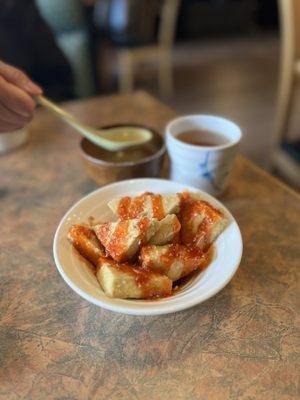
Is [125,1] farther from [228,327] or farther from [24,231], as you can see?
[228,327]

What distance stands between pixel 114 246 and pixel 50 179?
367 mm

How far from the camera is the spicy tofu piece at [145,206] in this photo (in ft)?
1.99

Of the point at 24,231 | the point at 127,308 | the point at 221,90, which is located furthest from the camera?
the point at 221,90

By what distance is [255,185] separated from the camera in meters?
0.84

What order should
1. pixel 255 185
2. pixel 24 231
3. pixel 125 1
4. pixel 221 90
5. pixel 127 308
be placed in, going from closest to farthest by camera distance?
pixel 127 308 → pixel 24 231 → pixel 255 185 → pixel 125 1 → pixel 221 90

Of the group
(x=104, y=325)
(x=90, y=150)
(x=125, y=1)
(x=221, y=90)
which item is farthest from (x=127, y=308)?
(x=221, y=90)

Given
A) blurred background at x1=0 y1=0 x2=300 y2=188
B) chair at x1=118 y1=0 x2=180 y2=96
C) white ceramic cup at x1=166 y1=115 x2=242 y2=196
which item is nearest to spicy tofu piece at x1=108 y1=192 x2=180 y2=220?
white ceramic cup at x1=166 y1=115 x2=242 y2=196

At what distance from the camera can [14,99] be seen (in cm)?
74

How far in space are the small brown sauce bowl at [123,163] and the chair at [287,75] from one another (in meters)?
0.68

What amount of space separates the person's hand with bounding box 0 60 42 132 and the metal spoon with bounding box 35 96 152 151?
39 mm

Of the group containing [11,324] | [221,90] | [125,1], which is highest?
[125,1]

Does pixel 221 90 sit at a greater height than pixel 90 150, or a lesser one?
lesser

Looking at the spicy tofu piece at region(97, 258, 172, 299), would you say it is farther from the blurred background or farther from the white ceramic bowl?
the blurred background

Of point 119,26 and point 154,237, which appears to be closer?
point 154,237
